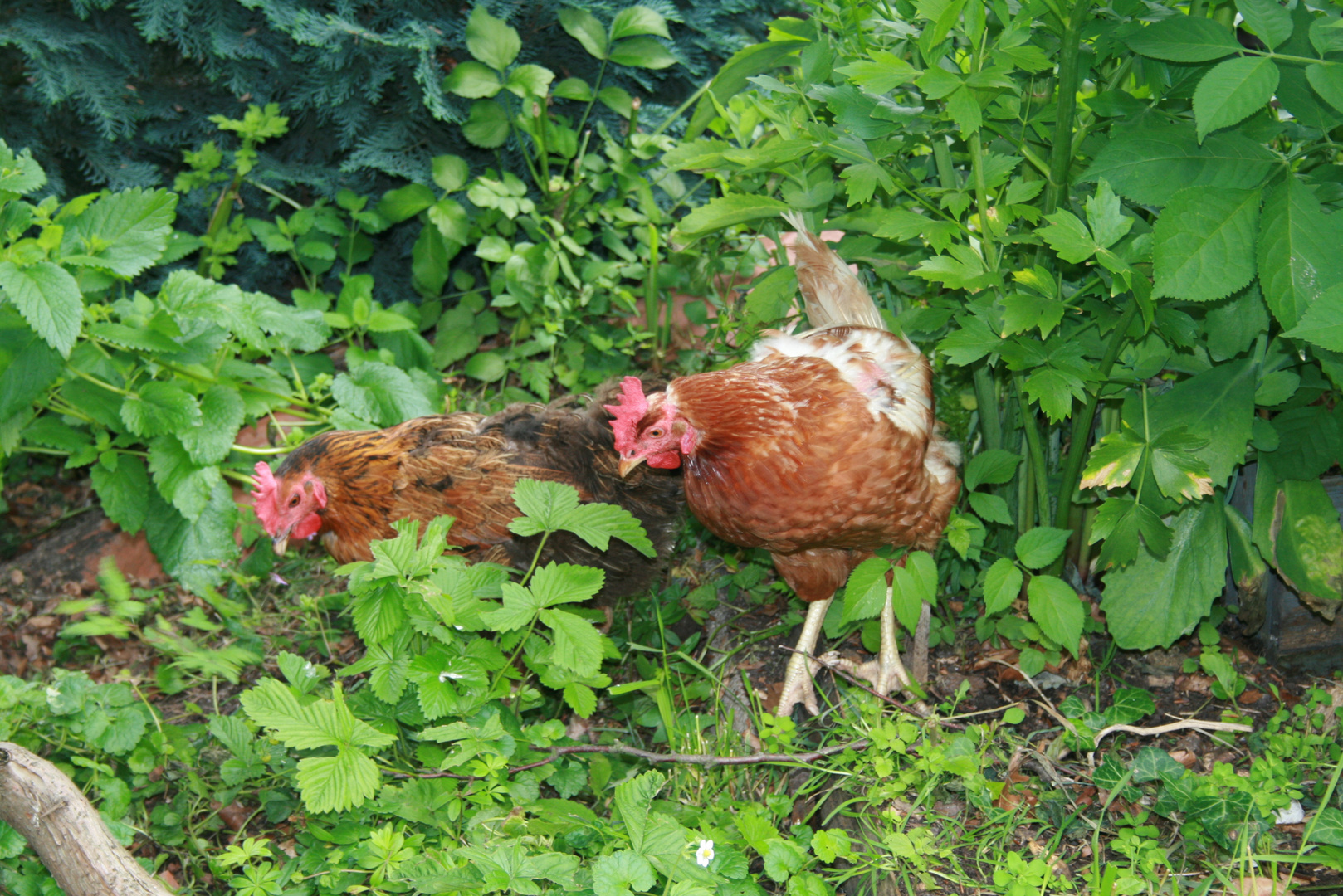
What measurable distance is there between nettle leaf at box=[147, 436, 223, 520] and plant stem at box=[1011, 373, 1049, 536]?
268 cm

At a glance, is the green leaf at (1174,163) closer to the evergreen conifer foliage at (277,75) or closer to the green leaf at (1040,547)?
the green leaf at (1040,547)

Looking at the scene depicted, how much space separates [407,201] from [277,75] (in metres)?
0.91

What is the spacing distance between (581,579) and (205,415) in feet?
6.31

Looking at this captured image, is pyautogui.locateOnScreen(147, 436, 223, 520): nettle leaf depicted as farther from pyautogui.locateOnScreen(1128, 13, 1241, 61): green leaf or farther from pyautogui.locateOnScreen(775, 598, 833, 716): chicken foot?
pyautogui.locateOnScreen(1128, 13, 1241, 61): green leaf

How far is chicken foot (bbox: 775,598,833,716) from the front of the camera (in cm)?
269

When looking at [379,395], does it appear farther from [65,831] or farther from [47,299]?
[65,831]

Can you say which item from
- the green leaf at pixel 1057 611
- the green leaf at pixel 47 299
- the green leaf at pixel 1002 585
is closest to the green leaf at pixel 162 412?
the green leaf at pixel 47 299

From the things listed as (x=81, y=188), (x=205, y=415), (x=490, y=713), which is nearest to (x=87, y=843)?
(x=490, y=713)

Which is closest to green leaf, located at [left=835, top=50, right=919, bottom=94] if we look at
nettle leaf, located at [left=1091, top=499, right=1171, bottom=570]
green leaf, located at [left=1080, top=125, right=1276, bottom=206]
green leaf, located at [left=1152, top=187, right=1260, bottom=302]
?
green leaf, located at [left=1080, top=125, right=1276, bottom=206]

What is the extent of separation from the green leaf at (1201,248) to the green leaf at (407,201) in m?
3.25

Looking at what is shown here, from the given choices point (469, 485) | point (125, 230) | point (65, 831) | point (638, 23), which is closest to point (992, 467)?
point (469, 485)

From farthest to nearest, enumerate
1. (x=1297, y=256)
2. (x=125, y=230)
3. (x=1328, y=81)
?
(x=125, y=230), (x=1297, y=256), (x=1328, y=81)

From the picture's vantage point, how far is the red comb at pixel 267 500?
9.58 feet

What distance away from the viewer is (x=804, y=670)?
2.73 meters
